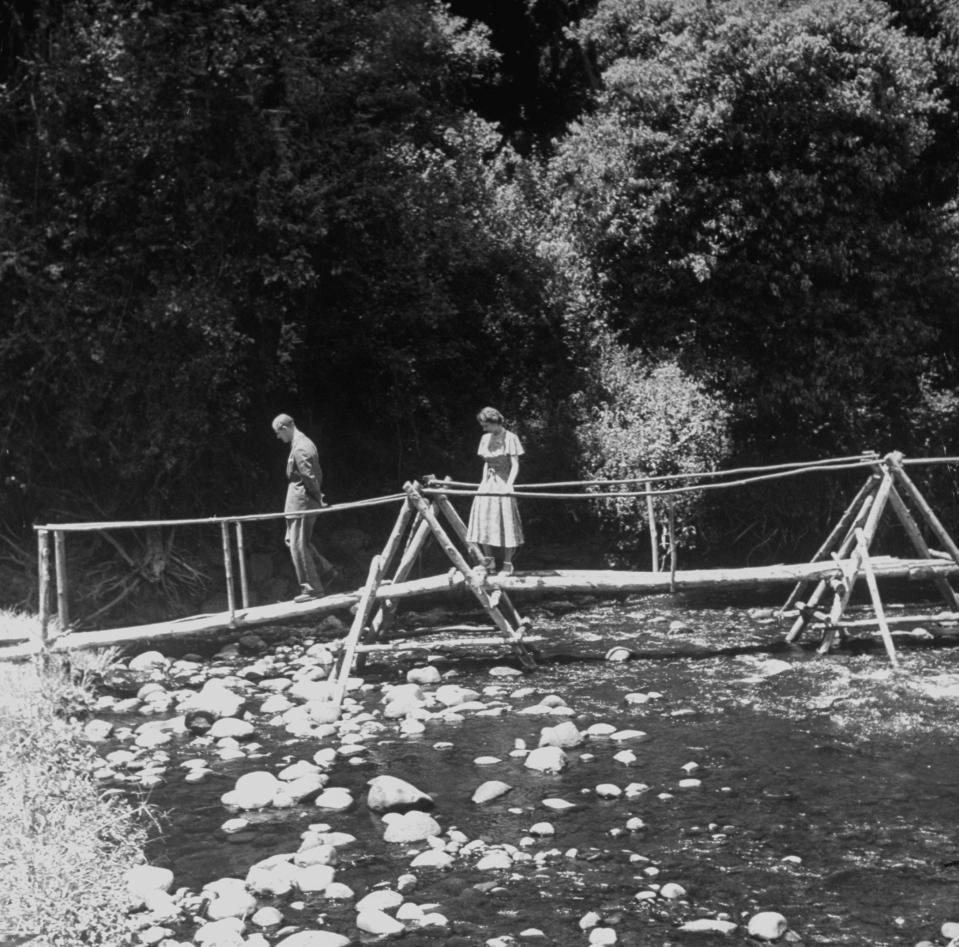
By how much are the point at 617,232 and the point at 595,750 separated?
10.8m

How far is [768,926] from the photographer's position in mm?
6969

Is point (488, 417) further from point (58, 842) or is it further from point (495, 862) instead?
point (58, 842)

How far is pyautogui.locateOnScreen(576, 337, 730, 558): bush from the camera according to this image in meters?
19.7

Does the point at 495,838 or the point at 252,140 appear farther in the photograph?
the point at 252,140

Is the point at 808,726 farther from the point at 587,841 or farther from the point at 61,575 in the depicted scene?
the point at 61,575

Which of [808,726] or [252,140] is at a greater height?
[252,140]

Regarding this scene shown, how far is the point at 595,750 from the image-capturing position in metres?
10.6

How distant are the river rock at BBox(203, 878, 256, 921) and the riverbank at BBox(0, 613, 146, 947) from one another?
49 centimetres

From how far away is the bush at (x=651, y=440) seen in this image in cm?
1973

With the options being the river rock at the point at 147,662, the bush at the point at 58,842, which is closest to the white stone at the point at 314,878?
the bush at the point at 58,842

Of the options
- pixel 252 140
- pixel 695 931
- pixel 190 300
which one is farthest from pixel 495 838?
pixel 252 140

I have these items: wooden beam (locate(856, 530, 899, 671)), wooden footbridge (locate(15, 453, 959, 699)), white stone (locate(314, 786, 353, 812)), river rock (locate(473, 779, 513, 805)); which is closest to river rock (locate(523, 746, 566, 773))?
river rock (locate(473, 779, 513, 805))

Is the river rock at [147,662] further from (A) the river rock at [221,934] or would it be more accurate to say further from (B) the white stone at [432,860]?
(A) the river rock at [221,934]

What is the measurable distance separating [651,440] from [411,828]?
479 inches
